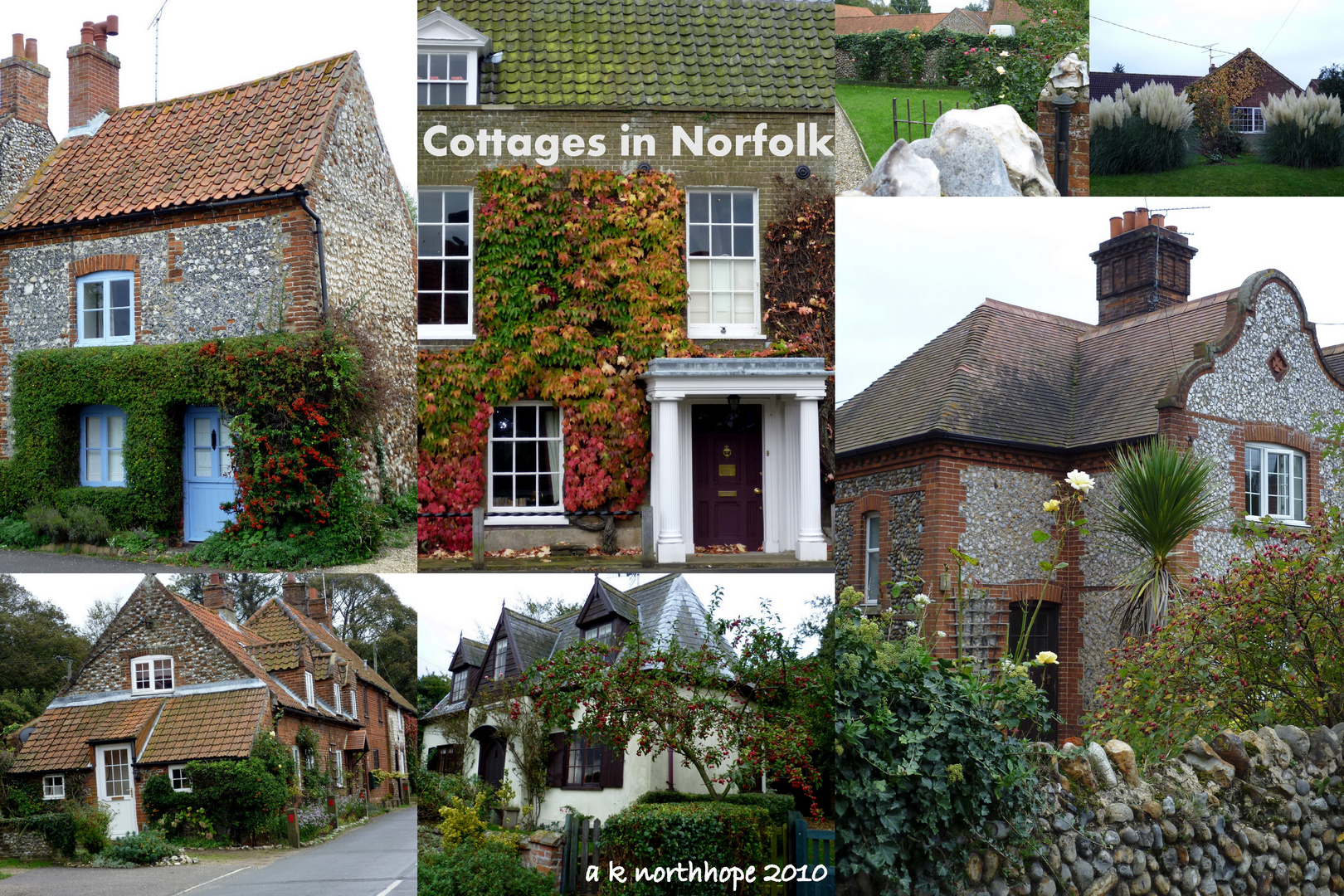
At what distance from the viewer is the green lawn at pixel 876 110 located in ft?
25.8

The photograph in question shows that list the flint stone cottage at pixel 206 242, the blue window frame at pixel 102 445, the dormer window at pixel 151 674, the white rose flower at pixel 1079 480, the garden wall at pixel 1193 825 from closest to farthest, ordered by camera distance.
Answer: the garden wall at pixel 1193 825
the white rose flower at pixel 1079 480
the dormer window at pixel 151 674
the flint stone cottage at pixel 206 242
the blue window frame at pixel 102 445

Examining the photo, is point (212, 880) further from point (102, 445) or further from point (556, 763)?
point (102, 445)

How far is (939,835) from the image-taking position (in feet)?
20.6

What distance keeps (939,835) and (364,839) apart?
4.65 m

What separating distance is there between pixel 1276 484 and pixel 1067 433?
5.81 ft

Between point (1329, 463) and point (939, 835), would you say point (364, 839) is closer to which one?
point (939, 835)

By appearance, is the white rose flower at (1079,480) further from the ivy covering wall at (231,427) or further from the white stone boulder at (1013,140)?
the ivy covering wall at (231,427)

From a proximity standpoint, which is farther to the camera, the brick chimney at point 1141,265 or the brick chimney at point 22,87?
the brick chimney at point 22,87

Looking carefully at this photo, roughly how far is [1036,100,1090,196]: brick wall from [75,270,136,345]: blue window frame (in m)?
7.62

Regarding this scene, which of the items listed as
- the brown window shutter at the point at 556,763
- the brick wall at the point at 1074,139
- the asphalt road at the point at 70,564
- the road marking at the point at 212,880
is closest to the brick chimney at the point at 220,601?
the asphalt road at the point at 70,564

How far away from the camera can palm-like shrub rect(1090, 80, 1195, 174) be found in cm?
790

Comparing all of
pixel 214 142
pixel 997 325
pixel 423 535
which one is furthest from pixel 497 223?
pixel 997 325

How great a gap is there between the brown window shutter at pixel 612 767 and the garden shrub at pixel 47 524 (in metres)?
5.00

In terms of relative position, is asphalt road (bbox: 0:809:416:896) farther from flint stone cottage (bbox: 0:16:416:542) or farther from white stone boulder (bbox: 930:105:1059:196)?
white stone boulder (bbox: 930:105:1059:196)
